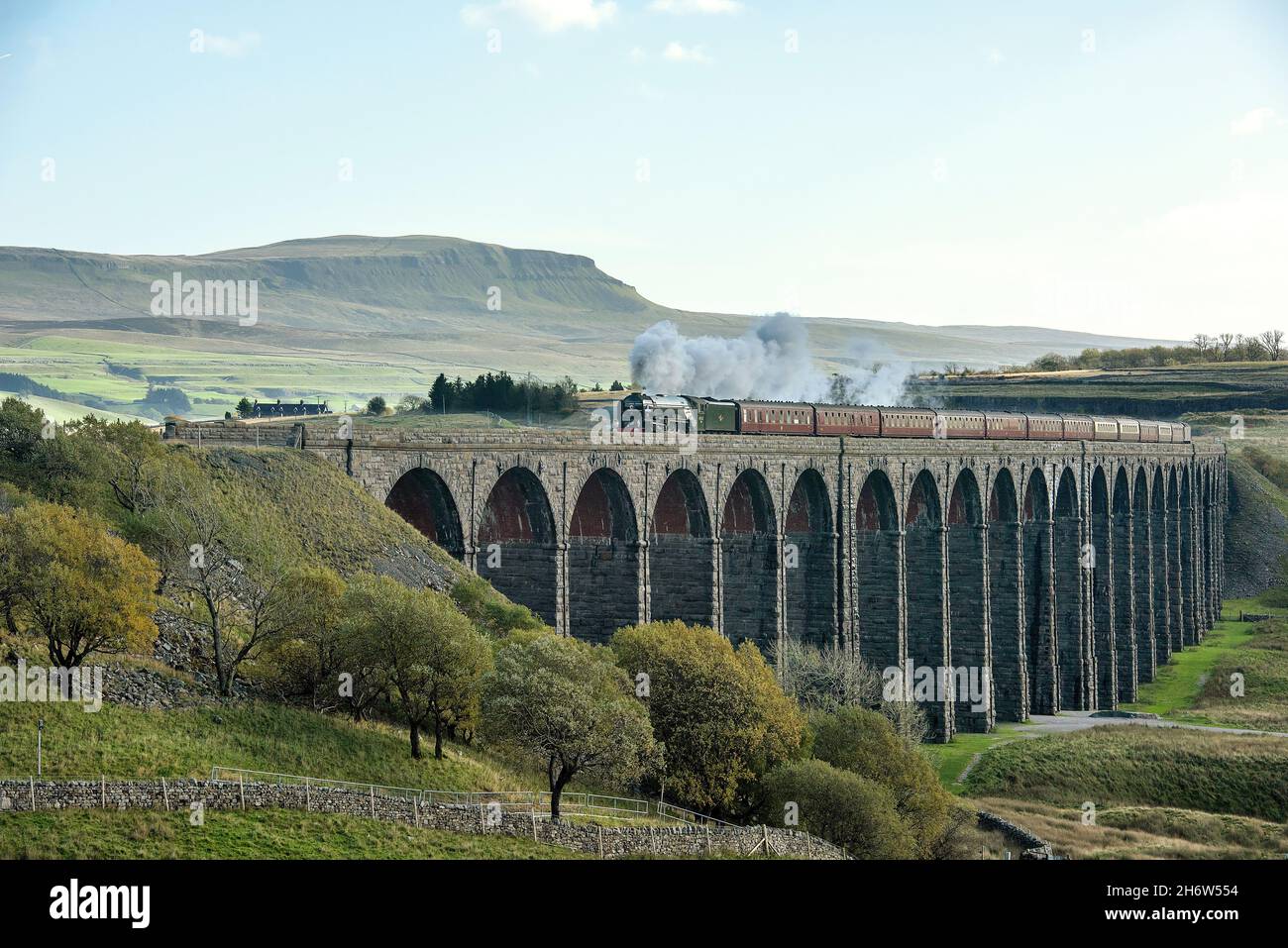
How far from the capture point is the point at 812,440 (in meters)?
65.0

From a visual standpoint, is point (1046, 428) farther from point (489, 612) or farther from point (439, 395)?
point (489, 612)

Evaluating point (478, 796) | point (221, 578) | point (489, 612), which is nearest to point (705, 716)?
point (489, 612)

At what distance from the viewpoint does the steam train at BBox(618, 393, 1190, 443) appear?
60.4 meters

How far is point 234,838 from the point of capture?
2728 cm

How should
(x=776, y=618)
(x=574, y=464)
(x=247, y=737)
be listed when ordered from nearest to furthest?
(x=247, y=737) < (x=574, y=464) < (x=776, y=618)

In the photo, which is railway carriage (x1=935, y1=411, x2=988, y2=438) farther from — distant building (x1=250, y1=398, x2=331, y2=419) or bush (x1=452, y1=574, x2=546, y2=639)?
distant building (x1=250, y1=398, x2=331, y2=419)

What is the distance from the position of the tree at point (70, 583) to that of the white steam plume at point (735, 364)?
94.6 metres

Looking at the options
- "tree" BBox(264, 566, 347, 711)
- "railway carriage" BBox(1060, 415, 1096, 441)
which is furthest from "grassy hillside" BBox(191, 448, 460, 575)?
"railway carriage" BBox(1060, 415, 1096, 441)

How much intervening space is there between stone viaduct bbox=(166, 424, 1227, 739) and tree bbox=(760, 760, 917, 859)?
10.3 m

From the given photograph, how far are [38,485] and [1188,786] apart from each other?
4807cm

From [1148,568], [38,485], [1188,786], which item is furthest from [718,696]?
[1148,568]

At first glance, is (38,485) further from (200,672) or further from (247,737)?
(247,737)

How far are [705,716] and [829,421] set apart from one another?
2946 cm

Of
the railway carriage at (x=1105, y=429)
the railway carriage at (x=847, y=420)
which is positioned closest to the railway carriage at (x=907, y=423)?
the railway carriage at (x=847, y=420)
